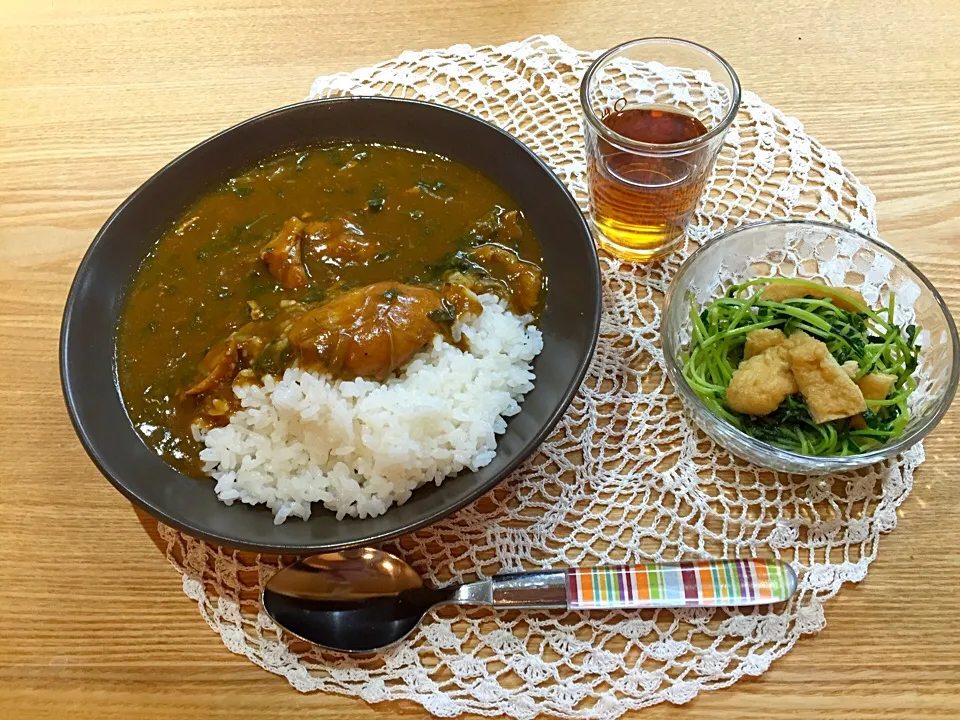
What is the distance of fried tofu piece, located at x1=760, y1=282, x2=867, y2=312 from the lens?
182cm

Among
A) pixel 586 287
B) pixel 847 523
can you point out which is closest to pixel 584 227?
pixel 586 287

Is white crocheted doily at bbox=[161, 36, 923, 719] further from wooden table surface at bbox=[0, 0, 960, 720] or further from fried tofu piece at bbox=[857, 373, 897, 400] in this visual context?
fried tofu piece at bbox=[857, 373, 897, 400]

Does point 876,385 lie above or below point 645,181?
below

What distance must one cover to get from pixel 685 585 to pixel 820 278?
37.1 inches

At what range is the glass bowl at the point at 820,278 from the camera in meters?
1.63

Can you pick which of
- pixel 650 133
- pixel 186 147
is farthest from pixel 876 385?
pixel 186 147

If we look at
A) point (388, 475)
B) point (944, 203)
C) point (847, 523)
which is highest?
point (944, 203)

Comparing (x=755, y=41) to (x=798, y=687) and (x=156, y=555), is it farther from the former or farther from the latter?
(x=156, y=555)

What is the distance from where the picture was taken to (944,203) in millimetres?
2176

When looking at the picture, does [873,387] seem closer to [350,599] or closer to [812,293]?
[812,293]

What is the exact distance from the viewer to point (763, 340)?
5.72ft

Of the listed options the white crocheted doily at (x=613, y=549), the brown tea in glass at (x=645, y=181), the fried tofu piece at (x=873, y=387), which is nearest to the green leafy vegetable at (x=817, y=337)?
the fried tofu piece at (x=873, y=387)

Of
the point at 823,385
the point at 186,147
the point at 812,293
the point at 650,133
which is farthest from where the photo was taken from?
the point at 186,147

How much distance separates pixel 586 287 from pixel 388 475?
28.1 inches
